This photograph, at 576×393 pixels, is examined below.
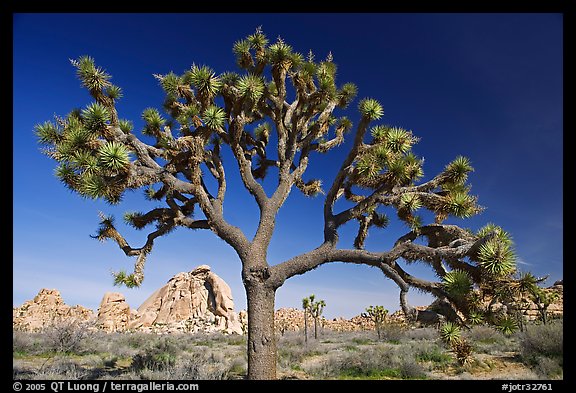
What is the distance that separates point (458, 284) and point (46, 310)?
32692 millimetres

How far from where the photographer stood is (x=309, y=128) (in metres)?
9.11

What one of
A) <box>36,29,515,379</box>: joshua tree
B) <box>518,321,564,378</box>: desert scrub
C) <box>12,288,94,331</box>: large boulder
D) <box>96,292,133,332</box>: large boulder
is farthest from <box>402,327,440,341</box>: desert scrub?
<box>12,288,94,331</box>: large boulder

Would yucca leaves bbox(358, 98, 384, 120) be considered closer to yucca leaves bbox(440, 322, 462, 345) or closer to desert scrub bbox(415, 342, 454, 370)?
yucca leaves bbox(440, 322, 462, 345)

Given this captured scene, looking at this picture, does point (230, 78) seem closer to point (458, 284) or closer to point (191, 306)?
point (458, 284)

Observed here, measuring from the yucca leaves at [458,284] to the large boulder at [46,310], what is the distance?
2862cm

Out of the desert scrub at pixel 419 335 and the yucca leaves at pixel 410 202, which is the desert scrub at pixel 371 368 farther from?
the desert scrub at pixel 419 335

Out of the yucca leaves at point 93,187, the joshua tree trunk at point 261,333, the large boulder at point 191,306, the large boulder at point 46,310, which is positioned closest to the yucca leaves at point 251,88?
the yucca leaves at point 93,187

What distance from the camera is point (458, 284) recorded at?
18.0ft

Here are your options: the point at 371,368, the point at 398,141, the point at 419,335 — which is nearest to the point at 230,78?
the point at 398,141

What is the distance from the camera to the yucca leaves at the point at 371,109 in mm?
7043

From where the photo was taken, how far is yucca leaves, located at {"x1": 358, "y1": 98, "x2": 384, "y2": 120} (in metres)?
7.04
